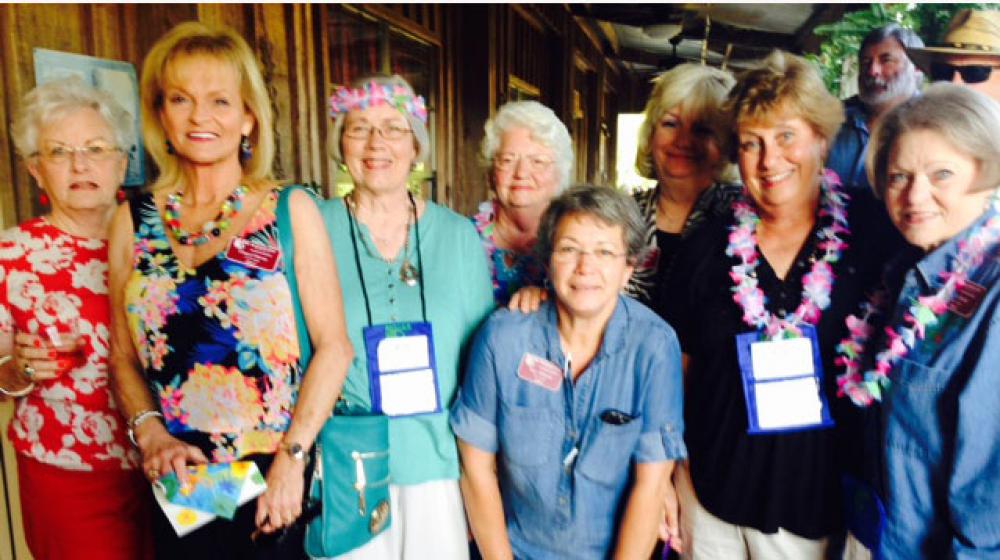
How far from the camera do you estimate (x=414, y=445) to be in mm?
1533

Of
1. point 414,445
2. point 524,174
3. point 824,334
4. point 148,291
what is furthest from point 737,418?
point 148,291

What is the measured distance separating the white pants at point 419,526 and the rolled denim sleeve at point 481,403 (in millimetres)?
166

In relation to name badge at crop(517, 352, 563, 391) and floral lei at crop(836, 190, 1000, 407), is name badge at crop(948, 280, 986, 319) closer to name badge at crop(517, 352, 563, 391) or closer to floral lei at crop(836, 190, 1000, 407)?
floral lei at crop(836, 190, 1000, 407)

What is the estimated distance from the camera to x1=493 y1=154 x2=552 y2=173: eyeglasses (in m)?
1.90

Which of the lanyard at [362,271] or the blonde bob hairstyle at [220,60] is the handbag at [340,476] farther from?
the lanyard at [362,271]

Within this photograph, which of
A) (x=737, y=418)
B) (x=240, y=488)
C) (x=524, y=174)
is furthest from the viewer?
(x=524, y=174)

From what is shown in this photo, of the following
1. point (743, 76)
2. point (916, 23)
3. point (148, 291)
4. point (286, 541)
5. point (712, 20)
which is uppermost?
point (712, 20)

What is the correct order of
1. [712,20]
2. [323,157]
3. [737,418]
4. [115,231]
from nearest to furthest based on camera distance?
1. [115,231]
2. [737,418]
3. [323,157]
4. [712,20]

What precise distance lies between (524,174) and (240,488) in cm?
116

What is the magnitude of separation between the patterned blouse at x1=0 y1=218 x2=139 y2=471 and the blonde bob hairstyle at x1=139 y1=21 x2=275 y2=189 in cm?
38

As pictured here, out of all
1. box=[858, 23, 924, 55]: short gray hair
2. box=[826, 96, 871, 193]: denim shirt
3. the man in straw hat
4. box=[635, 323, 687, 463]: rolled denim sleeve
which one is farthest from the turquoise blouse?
box=[858, 23, 924, 55]: short gray hair

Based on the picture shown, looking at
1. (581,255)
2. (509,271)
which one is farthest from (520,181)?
(581,255)

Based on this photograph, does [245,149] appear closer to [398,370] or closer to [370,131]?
[370,131]

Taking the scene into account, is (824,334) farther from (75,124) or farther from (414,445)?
(75,124)
